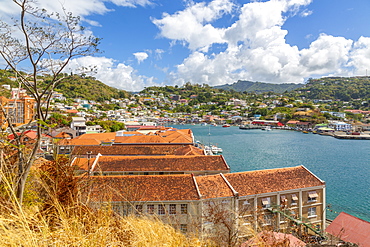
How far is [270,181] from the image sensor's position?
10.4 meters

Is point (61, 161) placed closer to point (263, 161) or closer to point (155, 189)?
point (155, 189)

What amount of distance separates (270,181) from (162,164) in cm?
544

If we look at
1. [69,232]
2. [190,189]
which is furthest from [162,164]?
[69,232]

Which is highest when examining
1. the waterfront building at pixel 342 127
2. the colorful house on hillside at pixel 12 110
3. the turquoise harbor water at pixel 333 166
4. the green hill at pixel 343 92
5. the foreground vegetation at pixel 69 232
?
Answer: the green hill at pixel 343 92

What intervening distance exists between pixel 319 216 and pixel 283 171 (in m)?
2.27

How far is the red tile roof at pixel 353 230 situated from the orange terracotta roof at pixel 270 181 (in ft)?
6.10

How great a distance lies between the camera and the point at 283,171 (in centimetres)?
1108

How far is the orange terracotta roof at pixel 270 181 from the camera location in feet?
32.3

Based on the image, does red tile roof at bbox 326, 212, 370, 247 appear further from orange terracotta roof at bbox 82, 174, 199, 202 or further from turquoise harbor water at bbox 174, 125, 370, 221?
orange terracotta roof at bbox 82, 174, 199, 202

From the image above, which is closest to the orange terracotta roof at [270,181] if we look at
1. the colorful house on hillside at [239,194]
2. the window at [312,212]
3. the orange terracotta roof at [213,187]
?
the colorful house on hillside at [239,194]

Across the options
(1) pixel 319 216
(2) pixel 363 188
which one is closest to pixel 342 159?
(2) pixel 363 188

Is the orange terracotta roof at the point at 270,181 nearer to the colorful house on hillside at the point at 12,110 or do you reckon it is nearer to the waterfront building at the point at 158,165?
the waterfront building at the point at 158,165

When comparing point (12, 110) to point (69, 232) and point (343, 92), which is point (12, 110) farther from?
point (343, 92)

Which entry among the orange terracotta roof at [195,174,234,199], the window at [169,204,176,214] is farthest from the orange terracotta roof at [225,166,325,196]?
the window at [169,204,176,214]
